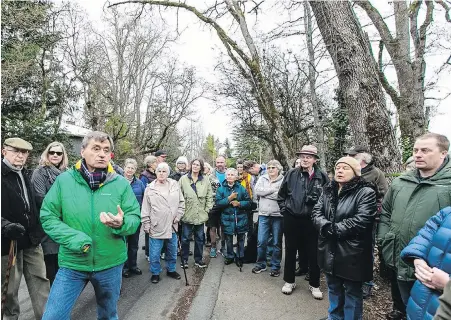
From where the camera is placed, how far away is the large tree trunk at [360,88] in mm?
4906

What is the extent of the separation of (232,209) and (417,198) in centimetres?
332

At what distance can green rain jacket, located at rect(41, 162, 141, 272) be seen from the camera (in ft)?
8.23

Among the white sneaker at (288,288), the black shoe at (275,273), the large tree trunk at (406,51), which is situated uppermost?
the large tree trunk at (406,51)

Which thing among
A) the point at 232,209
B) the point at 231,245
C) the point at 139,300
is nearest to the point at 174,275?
the point at 139,300

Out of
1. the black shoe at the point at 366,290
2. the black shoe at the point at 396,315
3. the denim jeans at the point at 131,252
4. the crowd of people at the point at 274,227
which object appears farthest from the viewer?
the denim jeans at the point at 131,252

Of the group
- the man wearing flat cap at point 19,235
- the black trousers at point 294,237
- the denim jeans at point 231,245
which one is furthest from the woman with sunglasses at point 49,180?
the black trousers at point 294,237

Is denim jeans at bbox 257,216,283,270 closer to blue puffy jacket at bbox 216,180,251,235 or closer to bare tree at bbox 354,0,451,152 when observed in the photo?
blue puffy jacket at bbox 216,180,251,235

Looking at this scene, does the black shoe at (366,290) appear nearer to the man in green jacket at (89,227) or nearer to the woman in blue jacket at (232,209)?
the woman in blue jacket at (232,209)

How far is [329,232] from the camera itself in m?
3.35

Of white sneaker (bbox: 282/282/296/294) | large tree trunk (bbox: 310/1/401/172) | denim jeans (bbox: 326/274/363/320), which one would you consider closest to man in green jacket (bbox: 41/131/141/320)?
denim jeans (bbox: 326/274/363/320)

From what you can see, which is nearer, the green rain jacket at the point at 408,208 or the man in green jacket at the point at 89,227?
the man in green jacket at the point at 89,227

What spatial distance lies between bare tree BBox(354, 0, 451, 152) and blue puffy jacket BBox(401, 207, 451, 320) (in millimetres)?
9719

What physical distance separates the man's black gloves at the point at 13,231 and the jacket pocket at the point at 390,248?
363 centimetres

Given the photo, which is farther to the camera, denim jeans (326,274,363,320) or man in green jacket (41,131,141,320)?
denim jeans (326,274,363,320)
